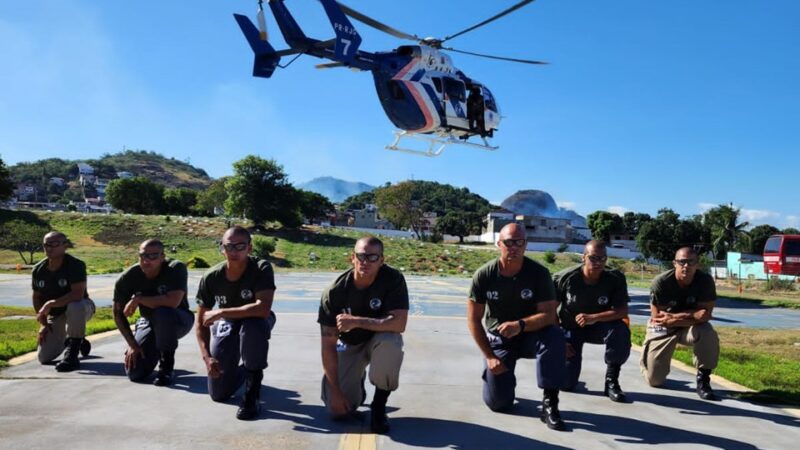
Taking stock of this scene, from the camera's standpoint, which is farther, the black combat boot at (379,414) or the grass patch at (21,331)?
the grass patch at (21,331)

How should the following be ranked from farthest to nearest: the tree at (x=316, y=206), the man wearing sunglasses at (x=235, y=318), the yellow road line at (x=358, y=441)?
the tree at (x=316, y=206)
the man wearing sunglasses at (x=235, y=318)
the yellow road line at (x=358, y=441)

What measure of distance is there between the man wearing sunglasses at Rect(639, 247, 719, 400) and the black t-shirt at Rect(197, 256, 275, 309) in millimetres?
3601

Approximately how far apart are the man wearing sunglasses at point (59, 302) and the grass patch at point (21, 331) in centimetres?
44

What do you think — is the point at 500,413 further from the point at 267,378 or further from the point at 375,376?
the point at 267,378

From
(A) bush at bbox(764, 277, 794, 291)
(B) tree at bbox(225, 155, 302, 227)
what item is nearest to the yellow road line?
(A) bush at bbox(764, 277, 794, 291)

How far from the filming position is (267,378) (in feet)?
16.6

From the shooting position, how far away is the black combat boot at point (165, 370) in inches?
184

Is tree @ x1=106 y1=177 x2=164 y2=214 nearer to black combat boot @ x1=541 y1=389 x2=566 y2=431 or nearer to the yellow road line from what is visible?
the yellow road line

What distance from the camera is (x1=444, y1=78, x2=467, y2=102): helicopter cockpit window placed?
17.8 meters

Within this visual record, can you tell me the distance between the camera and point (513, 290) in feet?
13.8

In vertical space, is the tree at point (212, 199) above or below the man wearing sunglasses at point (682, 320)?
above

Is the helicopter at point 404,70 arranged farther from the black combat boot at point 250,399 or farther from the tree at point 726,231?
the tree at point 726,231

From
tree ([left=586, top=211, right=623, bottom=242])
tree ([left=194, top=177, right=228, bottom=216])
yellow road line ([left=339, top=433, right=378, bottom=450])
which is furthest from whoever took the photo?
tree ([left=586, top=211, right=623, bottom=242])

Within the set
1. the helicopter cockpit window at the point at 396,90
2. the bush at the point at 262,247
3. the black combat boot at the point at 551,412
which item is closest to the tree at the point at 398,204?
the bush at the point at 262,247
